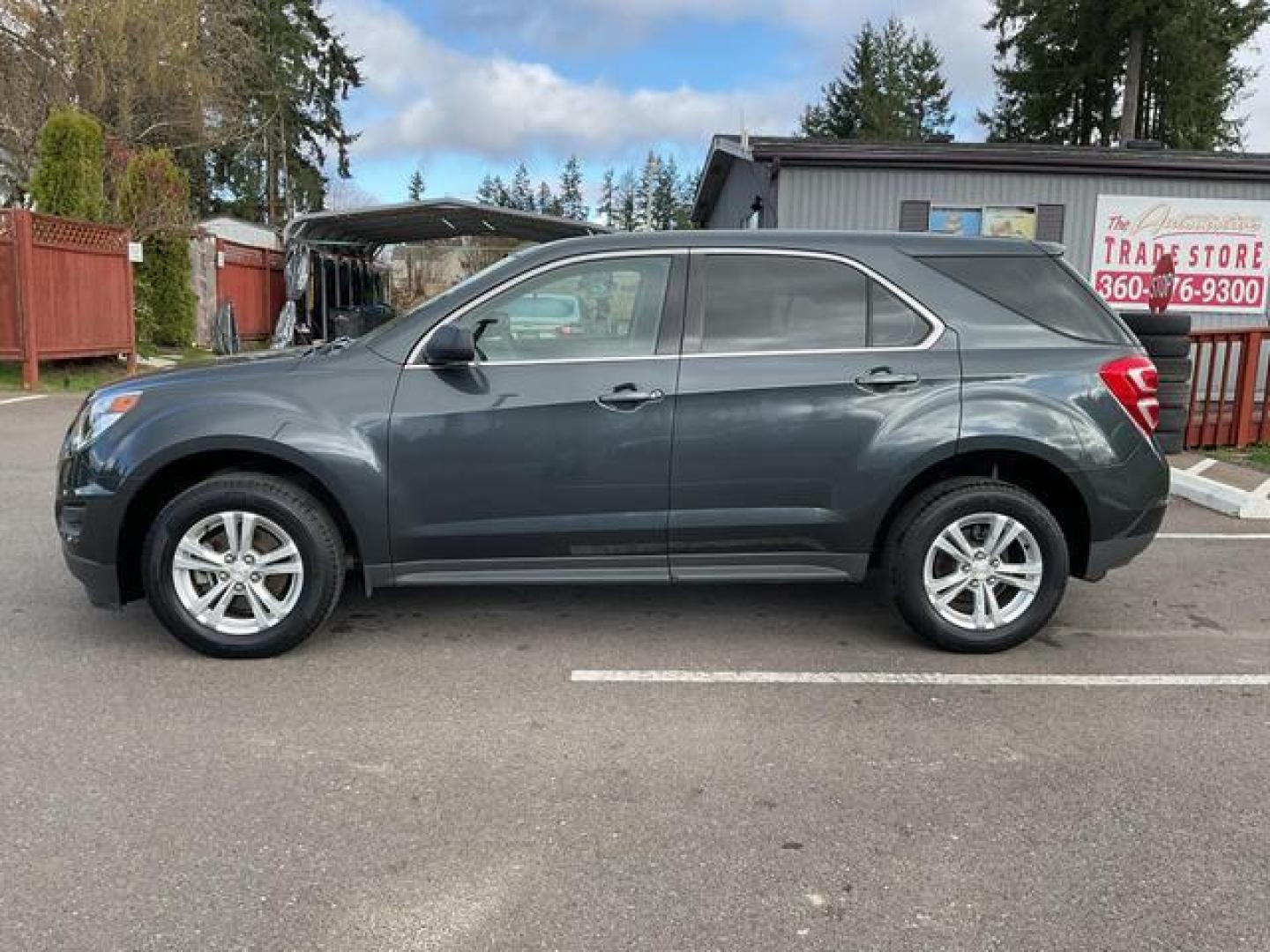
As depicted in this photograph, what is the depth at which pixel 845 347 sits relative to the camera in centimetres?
463

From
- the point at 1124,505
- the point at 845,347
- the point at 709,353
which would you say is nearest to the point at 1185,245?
the point at 1124,505

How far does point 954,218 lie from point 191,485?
1339 cm

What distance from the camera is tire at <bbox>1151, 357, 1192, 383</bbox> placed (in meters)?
9.05

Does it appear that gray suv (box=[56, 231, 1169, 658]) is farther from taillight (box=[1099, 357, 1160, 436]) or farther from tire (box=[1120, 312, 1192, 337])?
tire (box=[1120, 312, 1192, 337])

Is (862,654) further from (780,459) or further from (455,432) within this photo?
(455,432)

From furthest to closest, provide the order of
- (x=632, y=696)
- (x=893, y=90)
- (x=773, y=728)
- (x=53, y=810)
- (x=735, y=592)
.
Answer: (x=893, y=90) → (x=735, y=592) → (x=632, y=696) → (x=773, y=728) → (x=53, y=810)

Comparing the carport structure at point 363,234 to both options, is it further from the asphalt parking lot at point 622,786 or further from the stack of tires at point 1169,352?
the asphalt parking lot at point 622,786

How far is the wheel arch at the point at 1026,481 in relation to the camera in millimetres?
4633

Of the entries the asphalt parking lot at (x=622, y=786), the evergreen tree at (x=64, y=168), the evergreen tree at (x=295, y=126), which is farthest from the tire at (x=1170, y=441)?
the evergreen tree at (x=295, y=126)

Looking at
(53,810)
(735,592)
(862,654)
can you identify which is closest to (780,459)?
(862,654)

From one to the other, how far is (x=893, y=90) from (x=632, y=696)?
58464 millimetres

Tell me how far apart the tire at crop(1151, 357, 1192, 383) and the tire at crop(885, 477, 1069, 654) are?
17.0 feet

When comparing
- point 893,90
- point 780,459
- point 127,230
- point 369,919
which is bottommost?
point 369,919

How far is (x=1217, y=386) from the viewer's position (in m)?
11.0
